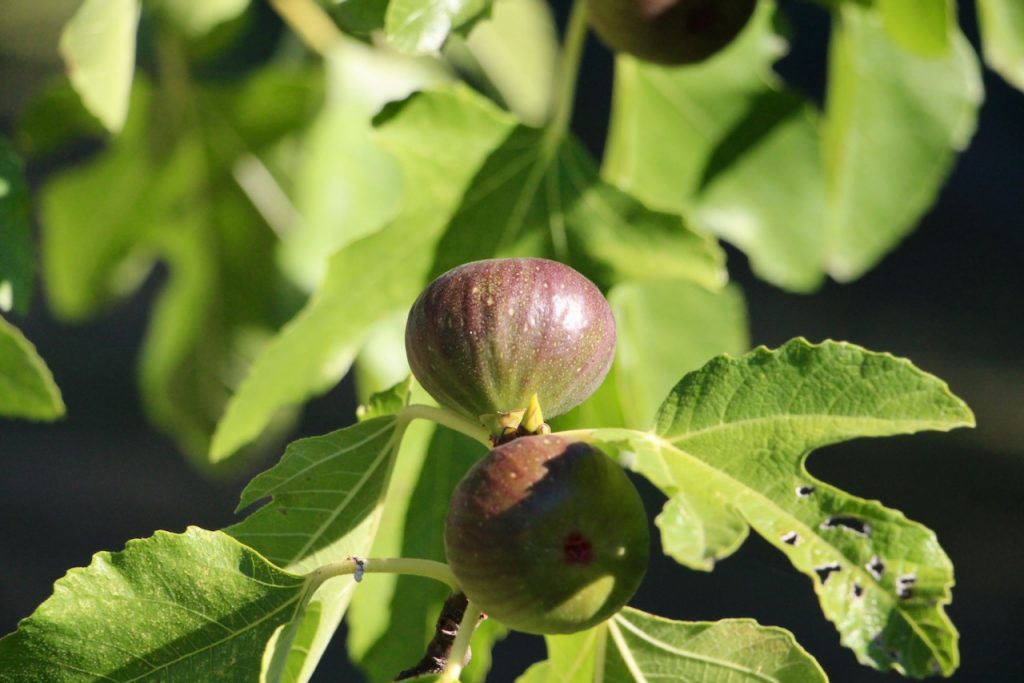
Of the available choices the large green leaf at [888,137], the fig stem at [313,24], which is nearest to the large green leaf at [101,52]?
the fig stem at [313,24]

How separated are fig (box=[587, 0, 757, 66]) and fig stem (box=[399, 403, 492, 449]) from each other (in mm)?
331

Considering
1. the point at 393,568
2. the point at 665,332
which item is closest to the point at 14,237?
the point at 393,568

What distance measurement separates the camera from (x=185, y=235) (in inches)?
62.7

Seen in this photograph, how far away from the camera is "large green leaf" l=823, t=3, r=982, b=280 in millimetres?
1303

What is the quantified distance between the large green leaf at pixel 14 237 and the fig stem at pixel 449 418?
1.03 ft

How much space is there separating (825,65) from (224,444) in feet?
8.54

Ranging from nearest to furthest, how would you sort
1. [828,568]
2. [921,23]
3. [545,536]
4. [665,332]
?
[545,536] < [828,568] < [921,23] < [665,332]

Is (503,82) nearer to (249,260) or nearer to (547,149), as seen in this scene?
(249,260)

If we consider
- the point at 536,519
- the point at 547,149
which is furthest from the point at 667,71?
the point at 536,519

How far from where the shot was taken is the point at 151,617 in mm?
706

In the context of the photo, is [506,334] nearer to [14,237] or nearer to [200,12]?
[14,237]

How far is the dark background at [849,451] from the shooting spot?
3420mm

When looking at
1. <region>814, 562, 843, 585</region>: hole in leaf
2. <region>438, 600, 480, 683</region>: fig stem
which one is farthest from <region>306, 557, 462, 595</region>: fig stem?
<region>814, 562, 843, 585</region>: hole in leaf

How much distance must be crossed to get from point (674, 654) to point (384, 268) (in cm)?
38
